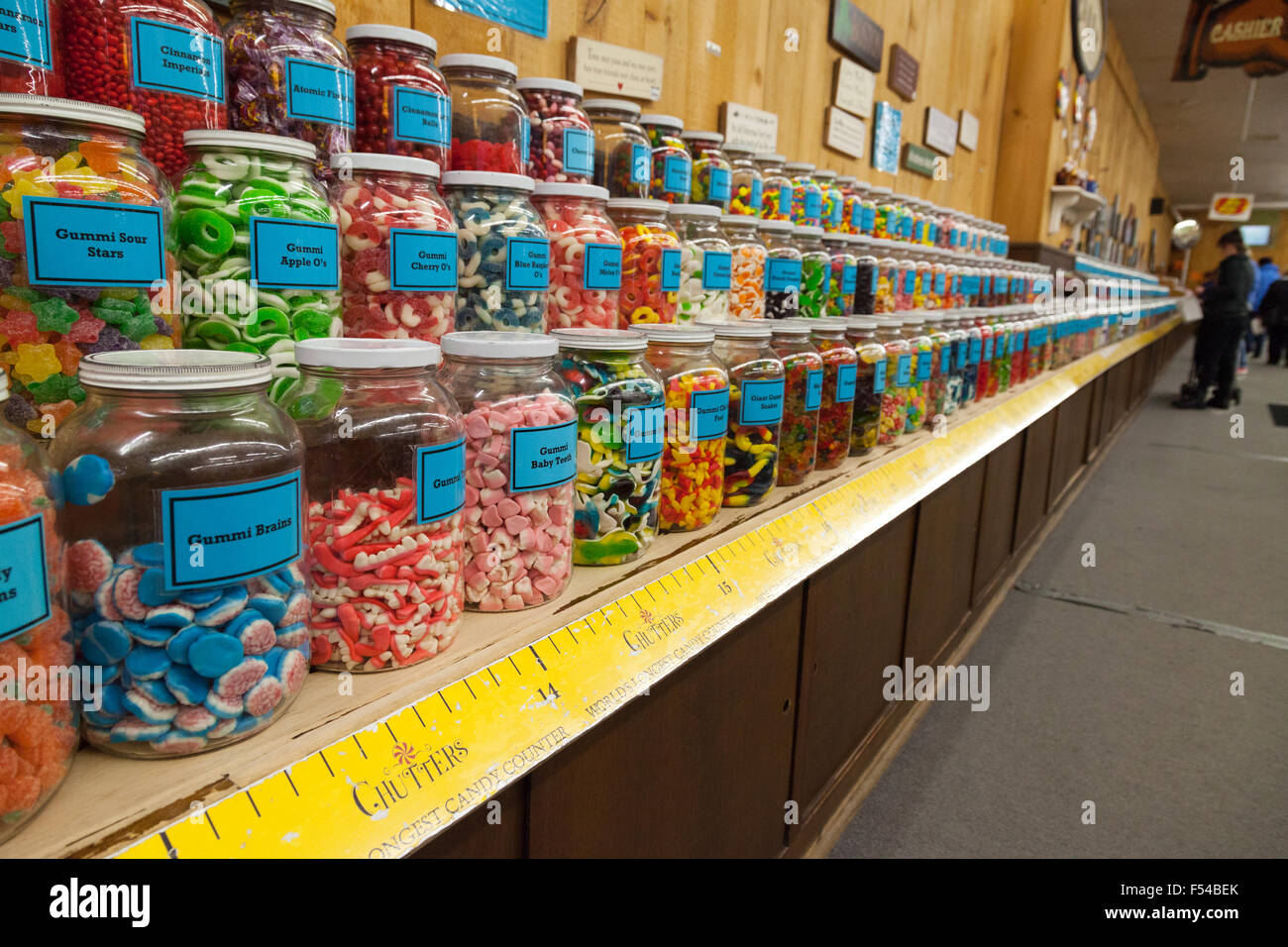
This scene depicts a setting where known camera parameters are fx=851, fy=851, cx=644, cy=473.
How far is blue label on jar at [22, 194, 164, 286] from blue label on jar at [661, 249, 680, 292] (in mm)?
741

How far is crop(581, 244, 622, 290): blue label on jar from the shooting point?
1093 mm

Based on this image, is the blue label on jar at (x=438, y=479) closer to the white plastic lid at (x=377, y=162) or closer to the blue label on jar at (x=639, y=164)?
the white plastic lid at (x=377, y=162)

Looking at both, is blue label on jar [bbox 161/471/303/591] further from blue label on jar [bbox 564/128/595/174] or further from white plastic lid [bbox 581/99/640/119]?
white plastic lid [bbox 581/99/640/119]

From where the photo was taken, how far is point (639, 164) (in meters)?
1.36

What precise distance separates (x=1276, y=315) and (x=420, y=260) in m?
14.6

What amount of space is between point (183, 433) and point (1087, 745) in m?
2.30

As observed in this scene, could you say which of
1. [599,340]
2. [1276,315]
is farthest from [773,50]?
[1276,315]

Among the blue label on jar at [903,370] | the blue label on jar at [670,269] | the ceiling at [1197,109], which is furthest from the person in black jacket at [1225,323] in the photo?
the blue label on jar at [670,269]

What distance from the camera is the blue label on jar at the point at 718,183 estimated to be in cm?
158

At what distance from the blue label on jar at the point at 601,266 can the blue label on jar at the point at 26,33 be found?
1.89 feet

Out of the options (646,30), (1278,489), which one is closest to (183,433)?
(646,30)
